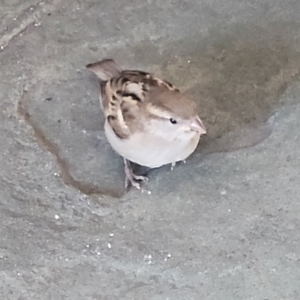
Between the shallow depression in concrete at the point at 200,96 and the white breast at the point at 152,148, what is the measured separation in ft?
0.67

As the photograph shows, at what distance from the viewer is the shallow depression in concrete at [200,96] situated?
2521 millimetres

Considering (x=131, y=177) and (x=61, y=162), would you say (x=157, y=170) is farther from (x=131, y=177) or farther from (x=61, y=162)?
(x=61, y=162)

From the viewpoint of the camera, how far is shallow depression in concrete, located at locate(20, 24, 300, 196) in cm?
252

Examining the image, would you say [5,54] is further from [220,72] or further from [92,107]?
[220,72]

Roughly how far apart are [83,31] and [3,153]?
703 mm

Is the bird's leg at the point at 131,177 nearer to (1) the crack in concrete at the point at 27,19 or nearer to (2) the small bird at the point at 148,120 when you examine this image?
(2) the small bird at the point at 148,120

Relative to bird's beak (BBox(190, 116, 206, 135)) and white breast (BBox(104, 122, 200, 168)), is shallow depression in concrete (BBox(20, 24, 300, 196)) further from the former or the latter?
bird's beak (BBox(190, 116, 206, 135))

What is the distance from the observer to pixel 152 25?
2.88 m

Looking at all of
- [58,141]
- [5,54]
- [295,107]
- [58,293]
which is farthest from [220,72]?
[58,293]

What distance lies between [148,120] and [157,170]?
38cm

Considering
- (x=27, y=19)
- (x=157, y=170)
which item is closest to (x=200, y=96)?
(x=157, y=170)

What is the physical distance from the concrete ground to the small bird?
0.20 metres

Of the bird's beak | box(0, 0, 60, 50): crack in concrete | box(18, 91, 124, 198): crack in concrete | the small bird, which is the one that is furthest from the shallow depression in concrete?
the bird's beak

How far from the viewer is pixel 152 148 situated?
2.21m
